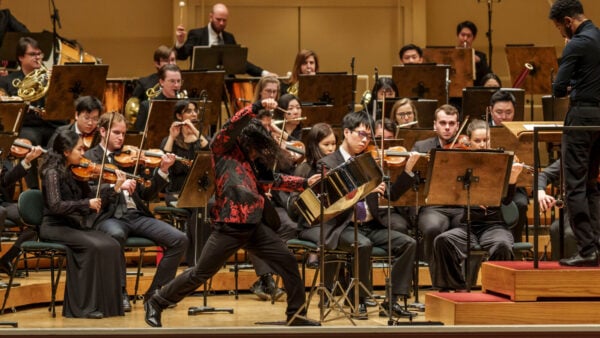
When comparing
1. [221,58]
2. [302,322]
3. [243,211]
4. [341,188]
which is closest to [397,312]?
[302,322]

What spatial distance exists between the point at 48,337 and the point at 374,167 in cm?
273

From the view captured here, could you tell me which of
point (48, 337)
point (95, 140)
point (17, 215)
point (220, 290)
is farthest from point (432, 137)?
point (48, 337)

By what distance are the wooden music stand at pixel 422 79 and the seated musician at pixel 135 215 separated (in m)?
2.59

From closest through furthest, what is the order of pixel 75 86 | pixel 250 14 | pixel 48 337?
1. pixel 48 337
2. pixel 75 86
3. pixel 250 14

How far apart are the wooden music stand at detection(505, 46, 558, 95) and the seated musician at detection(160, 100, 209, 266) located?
3.37m

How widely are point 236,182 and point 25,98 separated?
130 inches

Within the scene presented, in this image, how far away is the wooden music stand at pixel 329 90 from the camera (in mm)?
8320

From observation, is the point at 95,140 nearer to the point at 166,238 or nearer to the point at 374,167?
the point at 166,238

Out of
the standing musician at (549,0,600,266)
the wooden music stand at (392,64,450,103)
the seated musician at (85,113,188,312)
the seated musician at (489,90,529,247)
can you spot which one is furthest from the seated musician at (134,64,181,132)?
the standing musician at (549,0,600,266)

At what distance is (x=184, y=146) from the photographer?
289 inches

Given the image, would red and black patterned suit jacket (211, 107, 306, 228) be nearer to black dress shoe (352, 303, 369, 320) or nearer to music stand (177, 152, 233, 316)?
music stand (177, 152, 233, 316)

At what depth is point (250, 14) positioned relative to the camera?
1173 cm

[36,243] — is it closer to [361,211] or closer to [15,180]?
[15,180]

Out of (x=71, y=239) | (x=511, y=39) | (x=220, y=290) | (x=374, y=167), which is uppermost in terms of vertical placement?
(x=511, y=39)
